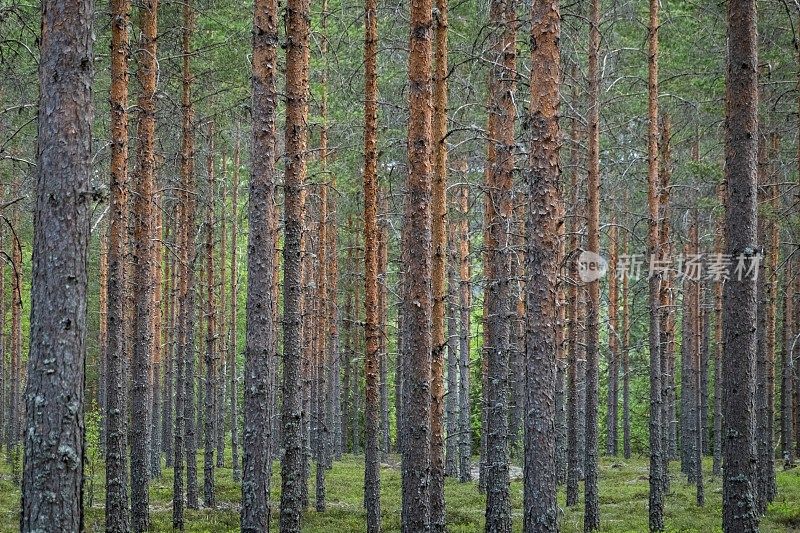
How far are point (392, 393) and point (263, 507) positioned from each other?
114ft

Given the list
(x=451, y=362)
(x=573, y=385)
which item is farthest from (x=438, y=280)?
(x=451, y=362)

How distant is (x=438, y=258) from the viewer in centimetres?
1157

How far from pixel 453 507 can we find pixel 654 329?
6662 millimetres

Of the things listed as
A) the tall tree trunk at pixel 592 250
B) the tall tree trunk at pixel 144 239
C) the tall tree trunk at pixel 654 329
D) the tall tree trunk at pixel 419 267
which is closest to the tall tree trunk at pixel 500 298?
the tall tree trunk at pixel 592 250

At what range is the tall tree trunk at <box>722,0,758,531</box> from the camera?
27.7 feet

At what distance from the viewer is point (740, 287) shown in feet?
27.8

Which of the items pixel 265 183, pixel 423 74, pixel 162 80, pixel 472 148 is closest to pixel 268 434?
pixel 265 183

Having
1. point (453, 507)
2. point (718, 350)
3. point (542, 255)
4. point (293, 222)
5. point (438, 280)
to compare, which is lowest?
point (453, 507)

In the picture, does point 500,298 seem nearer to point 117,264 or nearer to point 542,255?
point 542,255

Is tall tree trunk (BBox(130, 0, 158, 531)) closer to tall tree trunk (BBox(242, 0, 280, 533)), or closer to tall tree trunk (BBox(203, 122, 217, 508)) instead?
tall tree trunk (BBox(203, 122, 217, 508))

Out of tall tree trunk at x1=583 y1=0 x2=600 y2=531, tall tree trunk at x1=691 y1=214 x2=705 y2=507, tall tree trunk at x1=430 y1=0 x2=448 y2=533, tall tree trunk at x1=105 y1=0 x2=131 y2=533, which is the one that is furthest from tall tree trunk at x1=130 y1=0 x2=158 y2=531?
tall tree trunk at x1=691 y1=214 x2=705 y2=507

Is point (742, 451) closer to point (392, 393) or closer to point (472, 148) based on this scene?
point (472, 148)

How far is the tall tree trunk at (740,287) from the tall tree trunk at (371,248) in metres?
5.63

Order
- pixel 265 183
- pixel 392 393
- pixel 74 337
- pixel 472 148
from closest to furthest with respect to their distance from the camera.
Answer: pixel 74 337 < pixel 265 183 < pixel 472 148 < pixel 392 393
